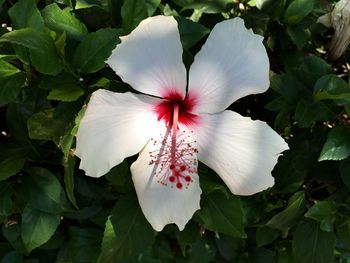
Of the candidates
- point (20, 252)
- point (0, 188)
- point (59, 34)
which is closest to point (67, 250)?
point (20, 252)

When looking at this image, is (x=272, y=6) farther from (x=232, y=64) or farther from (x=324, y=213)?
(x=324, y=213)

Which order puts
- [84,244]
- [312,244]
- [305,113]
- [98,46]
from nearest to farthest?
[98,46] < [305,113] < [312,244] < [84,244]

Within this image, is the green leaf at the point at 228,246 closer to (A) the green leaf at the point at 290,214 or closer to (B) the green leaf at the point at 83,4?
(A) the green leaf at the point at 290,214

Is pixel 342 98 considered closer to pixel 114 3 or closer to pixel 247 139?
pixel 247 139

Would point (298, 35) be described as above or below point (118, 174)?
above

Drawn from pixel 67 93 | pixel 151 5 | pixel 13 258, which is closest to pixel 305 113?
pixel 151 5

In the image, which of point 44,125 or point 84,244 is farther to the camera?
point 84,244

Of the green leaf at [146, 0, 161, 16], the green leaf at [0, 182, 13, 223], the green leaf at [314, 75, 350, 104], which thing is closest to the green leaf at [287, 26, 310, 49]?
the green leaf at [314, 75, 350, 104]
